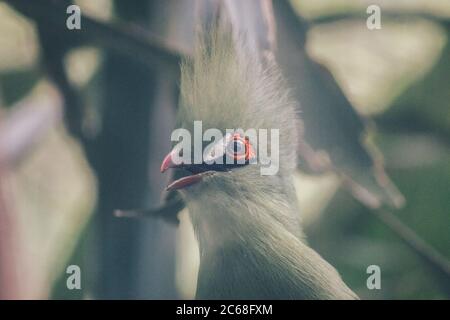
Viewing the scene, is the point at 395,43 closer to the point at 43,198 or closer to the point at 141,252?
the point at 141,252

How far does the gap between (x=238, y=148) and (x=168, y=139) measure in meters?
0.28

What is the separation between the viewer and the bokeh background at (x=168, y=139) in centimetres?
180

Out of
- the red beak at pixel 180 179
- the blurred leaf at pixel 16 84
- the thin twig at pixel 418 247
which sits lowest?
the thin twig at pixel 418 247

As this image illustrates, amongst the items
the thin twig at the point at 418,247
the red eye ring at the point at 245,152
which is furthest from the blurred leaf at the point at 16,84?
the thin twig at the point at 418,247

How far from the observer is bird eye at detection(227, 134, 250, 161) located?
1.57 meters

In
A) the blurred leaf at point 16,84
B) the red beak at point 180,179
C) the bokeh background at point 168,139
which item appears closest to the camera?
the red beak at point 180,179

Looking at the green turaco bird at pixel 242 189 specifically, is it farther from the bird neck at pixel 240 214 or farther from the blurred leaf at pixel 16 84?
the blurred leaf at pixel 16 84

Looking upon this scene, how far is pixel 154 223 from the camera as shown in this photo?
1.82 metres

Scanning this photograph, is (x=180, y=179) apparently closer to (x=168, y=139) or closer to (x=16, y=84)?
(x=168, y=139)

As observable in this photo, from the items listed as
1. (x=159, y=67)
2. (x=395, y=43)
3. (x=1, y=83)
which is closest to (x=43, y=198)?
(x=1, y=83)

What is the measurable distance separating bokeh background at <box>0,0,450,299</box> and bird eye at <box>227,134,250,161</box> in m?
0.23

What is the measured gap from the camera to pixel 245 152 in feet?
5.25

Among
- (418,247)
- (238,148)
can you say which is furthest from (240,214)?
A: (418,247)
